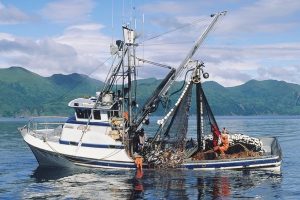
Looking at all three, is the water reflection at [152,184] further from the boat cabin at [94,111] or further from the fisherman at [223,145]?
the boat cabin at [94,111]

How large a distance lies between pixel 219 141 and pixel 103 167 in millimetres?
9990

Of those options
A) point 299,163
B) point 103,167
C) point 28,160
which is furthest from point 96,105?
point 299,163

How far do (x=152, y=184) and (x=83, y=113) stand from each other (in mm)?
10462

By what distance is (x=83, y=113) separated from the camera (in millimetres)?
41688

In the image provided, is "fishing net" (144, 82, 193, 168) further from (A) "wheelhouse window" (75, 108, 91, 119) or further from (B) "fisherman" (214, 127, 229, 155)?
(A) "wheelhouse window" (75, 108, 91, 119)

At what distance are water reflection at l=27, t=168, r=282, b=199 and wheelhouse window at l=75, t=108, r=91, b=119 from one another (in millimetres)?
4652

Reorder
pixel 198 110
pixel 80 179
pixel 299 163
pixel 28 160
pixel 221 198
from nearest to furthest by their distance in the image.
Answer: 1. pixel 221 198
2. pixel 80 179
3. pixel 198 110
4. pixel 299 163
5. pixel 28 160

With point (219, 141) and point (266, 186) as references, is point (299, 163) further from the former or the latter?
point (266, 186)

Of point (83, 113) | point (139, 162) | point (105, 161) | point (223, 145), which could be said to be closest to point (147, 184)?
point (139, 162)

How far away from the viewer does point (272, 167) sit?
3875cm

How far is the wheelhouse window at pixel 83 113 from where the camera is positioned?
41.5m

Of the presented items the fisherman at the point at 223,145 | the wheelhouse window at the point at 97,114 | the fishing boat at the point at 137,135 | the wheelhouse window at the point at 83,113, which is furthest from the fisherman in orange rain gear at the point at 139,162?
the fisherman at the point at 223,145

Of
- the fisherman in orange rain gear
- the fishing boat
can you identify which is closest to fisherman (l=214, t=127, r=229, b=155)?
the fishing boat

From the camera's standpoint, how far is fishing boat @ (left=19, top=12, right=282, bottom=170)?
1542 inches
